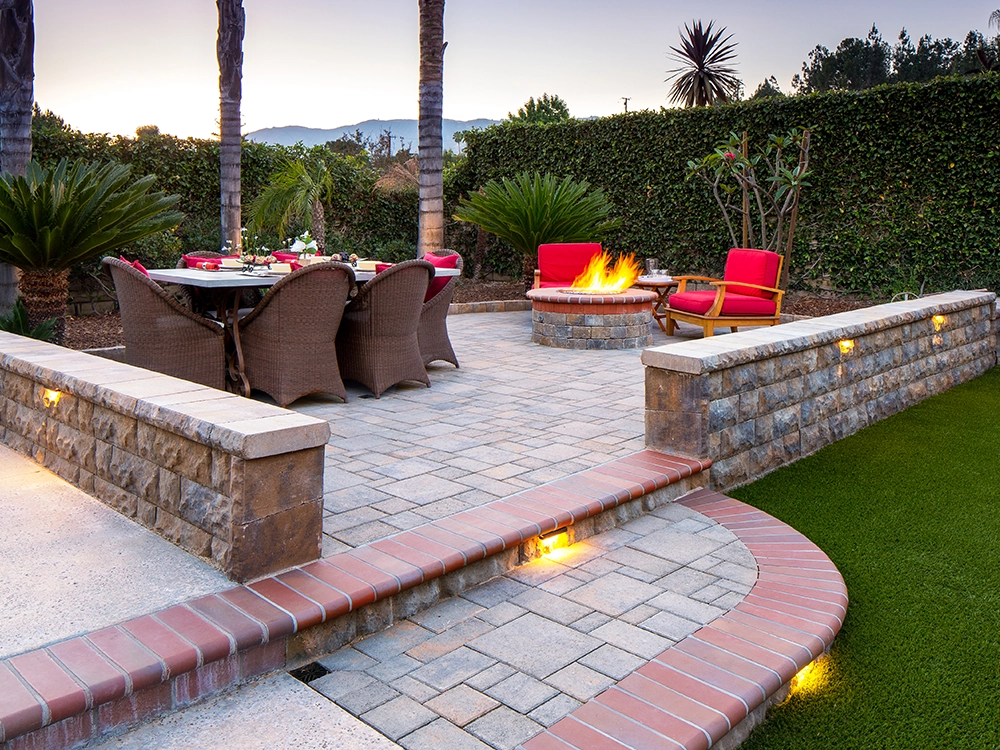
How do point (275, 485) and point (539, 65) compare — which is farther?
point (539, 65)

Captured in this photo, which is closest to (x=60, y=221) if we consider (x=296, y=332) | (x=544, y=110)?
(x=296, y=332)

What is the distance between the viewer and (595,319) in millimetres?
8000

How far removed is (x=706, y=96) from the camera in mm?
18203

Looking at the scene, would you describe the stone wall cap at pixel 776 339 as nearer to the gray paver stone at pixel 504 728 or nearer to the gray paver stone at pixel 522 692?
the gray paver stone at pixel 522 692

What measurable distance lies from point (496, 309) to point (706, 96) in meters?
9.80

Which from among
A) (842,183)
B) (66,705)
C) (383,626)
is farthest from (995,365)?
(66,705)

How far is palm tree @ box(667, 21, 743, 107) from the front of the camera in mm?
17484

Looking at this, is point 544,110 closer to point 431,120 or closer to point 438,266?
point 431,120

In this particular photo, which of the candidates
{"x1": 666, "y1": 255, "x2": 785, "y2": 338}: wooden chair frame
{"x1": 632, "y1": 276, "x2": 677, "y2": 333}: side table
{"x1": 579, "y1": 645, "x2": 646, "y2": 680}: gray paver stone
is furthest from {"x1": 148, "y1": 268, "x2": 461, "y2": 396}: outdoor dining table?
{"x1": 632, "y1": 276, "x2": 677, "y2": 333}: side table

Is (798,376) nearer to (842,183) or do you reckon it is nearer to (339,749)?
(339,749)

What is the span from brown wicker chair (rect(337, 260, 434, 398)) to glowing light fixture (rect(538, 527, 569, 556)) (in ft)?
8.64

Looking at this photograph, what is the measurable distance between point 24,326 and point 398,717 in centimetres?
556

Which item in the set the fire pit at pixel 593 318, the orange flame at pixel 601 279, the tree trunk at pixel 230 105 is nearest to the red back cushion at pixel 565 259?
the orange flame at pixel 601 279

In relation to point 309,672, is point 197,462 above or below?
above
